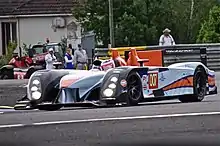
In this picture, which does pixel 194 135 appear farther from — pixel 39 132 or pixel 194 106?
pixel 194 106

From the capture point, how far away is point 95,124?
1071cm

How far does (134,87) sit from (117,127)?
309 centimetres

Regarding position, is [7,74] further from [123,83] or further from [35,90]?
[123,83]

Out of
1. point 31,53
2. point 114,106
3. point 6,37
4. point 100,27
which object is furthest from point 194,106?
point 6,37

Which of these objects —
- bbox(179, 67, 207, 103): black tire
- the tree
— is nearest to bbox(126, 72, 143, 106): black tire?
bbox(179, 67, 207, 103): black tire

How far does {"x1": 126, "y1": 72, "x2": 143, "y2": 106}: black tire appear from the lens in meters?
13.3

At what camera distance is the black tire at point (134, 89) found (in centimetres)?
1331

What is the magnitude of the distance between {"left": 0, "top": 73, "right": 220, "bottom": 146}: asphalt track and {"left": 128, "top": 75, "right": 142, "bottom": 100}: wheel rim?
0.64 meters

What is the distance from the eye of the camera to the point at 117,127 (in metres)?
10.4

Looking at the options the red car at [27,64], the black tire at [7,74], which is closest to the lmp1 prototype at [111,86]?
the red car at [27,64]

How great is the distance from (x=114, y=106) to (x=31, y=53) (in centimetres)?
2287

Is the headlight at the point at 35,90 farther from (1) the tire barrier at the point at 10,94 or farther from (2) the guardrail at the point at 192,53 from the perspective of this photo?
(2) the guardrail at the point at 192,53

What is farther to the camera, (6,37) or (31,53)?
(6,37)

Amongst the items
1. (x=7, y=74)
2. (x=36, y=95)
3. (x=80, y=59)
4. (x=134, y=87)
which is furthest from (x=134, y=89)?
(x=7, y=74)
